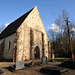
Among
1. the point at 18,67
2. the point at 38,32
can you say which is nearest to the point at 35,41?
the point at 38,32

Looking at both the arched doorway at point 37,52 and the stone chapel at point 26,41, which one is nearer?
the stone chapel at point 26,41

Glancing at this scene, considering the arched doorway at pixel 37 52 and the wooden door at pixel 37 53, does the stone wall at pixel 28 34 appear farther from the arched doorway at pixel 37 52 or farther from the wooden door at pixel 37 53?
the wooden door at pixel 37 53

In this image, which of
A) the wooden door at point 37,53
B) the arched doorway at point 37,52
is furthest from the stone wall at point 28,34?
the wooden door at point 37,53

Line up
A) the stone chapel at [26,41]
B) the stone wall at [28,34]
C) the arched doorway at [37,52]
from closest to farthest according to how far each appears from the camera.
A: the stone chapel at [26,41] → the stone wall at [28,34] → the arched doorway at [37,52]

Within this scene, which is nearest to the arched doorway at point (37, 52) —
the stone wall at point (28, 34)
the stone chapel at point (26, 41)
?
the stone chapel at point (26, 41)

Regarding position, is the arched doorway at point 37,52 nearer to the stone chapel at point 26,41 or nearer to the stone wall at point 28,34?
the stone chapel at point 26,41

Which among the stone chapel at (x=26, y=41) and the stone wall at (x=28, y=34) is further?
the stone wall at (x=28, y=34)

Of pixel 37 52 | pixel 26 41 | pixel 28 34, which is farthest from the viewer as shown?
pixel 37 52

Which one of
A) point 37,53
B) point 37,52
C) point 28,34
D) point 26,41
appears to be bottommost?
point 37,53

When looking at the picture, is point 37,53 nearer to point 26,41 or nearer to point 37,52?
point 37,52

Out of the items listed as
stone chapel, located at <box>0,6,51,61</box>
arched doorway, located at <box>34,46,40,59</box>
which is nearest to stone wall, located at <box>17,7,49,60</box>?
stone chapel, located at <box>0,6,51,61</box>

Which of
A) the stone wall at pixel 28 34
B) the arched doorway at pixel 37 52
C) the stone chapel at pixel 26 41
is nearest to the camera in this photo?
the stone chapel at pixel 26 41

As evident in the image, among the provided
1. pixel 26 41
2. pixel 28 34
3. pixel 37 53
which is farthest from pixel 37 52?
pixel 28 34

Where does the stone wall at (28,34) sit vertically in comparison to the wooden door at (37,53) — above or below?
above
